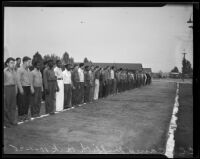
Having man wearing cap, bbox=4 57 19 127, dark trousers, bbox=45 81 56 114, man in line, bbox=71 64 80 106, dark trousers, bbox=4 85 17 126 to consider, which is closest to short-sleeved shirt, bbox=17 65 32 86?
man wearing cap, bbox=4 57 19 127

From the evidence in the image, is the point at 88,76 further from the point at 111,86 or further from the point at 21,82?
the point at 21,82

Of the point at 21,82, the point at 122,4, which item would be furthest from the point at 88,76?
the point at 122,4

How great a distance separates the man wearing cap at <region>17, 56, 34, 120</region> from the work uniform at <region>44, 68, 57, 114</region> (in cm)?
90

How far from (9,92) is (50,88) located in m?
2.37

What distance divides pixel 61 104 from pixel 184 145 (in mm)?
→ 5151

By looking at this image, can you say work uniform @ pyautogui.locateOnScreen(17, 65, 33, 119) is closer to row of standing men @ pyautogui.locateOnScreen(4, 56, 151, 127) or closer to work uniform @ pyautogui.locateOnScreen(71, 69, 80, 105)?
row of standing men @ pyautogui.locateOnScreen(4, 56, 151, 127)

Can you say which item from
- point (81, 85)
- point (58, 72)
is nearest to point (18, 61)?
point (58, 72)

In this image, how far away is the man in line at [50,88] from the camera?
9445 millimetres

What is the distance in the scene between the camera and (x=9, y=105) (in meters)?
7.36

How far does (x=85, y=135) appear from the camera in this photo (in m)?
6.93

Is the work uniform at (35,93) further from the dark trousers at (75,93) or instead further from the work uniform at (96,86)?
the work uniform at (96,86)

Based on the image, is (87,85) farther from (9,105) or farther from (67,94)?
(9,105)

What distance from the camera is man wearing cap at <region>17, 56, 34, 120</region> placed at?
8.25 meters

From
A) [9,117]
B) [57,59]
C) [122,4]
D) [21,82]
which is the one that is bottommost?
[9,117]
